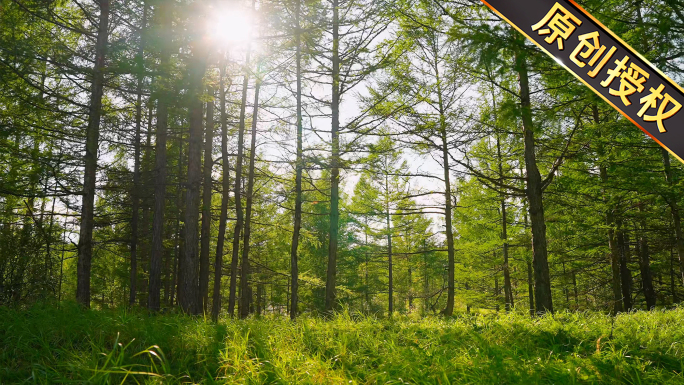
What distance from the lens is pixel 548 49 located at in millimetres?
2781

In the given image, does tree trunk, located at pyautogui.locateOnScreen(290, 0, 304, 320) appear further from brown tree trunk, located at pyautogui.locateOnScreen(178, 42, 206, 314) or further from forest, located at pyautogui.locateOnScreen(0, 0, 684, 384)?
brown tree trunk, located at pyautogui.locateOnScreen(178, 42, 206, 314)

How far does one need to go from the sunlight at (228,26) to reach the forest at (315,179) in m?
0.05

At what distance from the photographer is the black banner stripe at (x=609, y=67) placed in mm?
2562

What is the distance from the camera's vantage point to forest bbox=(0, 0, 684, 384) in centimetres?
360

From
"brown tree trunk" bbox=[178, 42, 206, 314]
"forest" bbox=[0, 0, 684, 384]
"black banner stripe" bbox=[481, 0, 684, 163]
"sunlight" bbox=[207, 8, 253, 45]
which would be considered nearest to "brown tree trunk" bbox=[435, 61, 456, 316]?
"forest" bbox=[0, 0, 684, 384]

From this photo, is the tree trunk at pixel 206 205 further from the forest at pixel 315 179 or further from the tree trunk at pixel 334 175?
the tree trunk at pixel 334 175

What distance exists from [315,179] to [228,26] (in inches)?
221

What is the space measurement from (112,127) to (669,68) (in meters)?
14.4

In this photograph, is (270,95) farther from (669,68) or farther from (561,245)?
(561,245)

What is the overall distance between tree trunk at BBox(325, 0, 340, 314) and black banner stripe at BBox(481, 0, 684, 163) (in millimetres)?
9143

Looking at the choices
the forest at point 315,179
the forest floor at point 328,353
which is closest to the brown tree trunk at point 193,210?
the forest at point 315,179

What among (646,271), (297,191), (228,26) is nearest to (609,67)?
(228,26)

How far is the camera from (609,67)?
2.66 metres

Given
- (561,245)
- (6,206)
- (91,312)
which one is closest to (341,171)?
(91,312)
